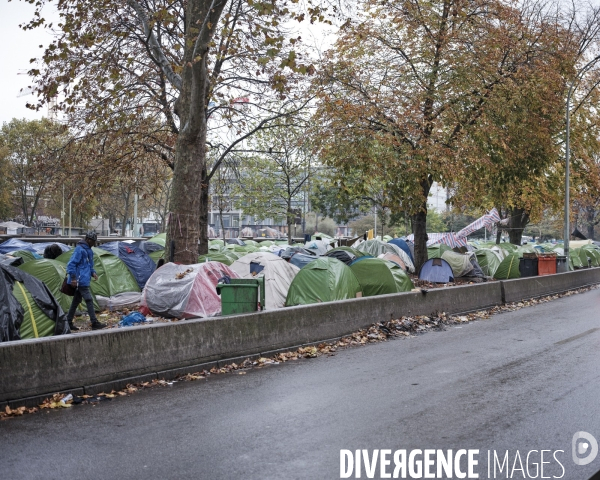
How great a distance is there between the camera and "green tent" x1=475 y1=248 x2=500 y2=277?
29.0 m

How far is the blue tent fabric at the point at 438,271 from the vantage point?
24.1 metres

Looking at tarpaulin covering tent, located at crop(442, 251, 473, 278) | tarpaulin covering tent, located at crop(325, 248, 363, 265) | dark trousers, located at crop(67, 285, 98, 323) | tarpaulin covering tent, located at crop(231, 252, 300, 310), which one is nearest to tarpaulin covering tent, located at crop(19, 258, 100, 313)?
dark trousers, located at crop(67, 285, 98, 323)

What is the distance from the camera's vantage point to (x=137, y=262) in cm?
1872

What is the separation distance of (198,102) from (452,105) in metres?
10.9

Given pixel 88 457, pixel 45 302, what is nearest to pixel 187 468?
pixel 88 457

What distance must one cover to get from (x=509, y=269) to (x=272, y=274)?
15.0 m

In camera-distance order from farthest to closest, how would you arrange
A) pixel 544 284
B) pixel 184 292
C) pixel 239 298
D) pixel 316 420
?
pixel 544 284
pixel 184 292
pixel 239 298
pixel 316 420

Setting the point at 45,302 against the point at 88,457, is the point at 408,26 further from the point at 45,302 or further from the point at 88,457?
the point at 88,457

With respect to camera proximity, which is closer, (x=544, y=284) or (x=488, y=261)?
(x=544, y=284)

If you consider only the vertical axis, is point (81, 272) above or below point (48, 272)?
above

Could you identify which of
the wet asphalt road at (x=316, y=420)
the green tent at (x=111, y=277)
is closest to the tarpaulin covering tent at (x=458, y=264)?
the green tent at (x=111, y=277)

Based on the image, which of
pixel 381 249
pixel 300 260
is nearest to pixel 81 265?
pixel 300 260

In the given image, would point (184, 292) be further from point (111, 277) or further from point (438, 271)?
point (438, 271)

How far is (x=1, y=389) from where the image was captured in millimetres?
6875
